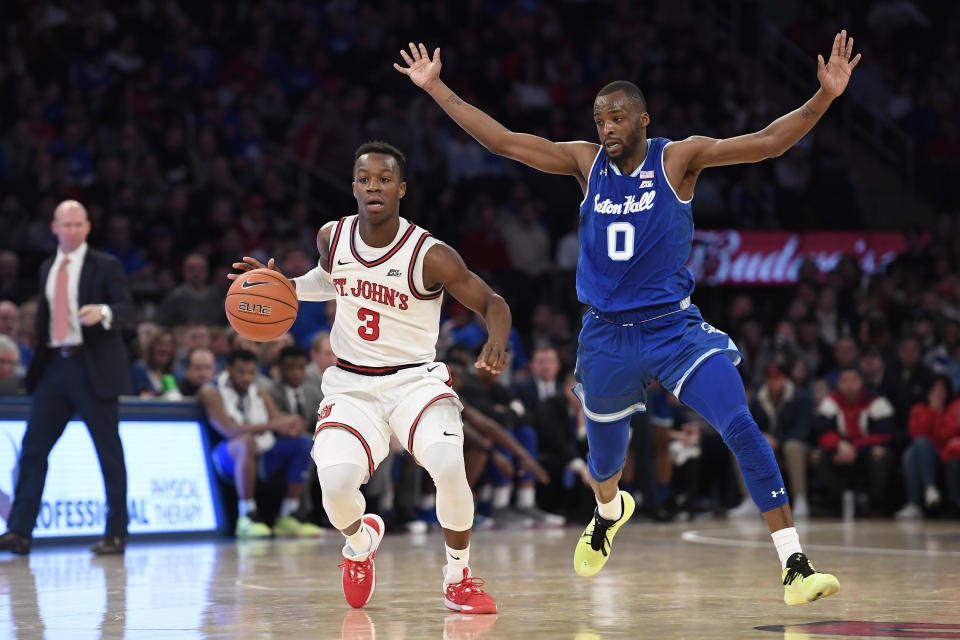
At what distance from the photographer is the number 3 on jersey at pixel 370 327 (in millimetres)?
6312

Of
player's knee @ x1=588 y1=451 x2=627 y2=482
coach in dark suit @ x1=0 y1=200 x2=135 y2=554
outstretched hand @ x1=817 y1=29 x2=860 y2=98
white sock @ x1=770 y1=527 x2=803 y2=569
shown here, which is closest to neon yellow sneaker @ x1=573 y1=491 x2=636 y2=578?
player's knee @ x1=588 y1=451 x2=627 y2=482

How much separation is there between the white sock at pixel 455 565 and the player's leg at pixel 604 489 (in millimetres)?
859

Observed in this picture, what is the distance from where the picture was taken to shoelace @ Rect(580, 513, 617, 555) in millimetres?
6844

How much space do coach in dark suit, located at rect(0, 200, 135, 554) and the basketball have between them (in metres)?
3.10

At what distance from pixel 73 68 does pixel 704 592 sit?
1156 cm

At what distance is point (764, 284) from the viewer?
56.5 ft

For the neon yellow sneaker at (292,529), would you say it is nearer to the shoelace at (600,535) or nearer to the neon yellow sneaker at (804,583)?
the shoelace at (600,535)

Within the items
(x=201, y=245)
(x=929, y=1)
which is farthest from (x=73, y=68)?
(x=929, y=1)

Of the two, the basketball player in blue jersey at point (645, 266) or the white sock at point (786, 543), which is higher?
the basketball player in blue jersey at point (645, 266)

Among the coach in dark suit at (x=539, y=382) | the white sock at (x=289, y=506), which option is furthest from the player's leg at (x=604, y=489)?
the coach in dark suit at (x=539, y=382)

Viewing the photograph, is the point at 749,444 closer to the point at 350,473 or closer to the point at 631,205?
the point at 631,205

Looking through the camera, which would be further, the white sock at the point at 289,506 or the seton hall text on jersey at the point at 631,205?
the white sock at the point at 289,506

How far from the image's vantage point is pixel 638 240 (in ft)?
20.1

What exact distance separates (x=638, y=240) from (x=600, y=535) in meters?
1.66
